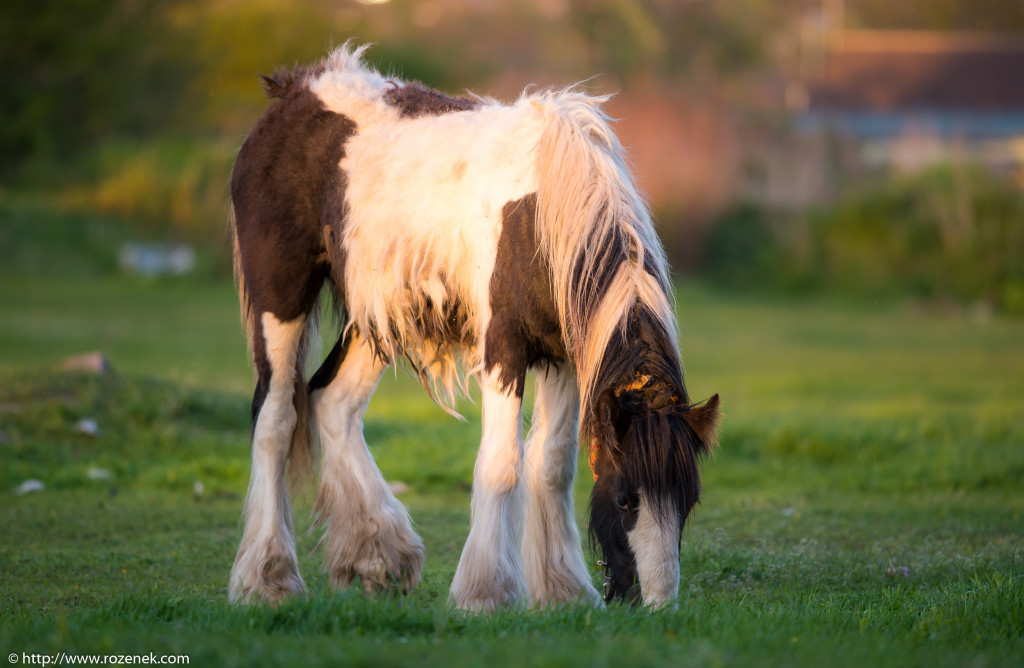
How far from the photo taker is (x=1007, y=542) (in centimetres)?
559

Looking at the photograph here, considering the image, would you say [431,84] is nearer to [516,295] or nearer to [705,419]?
[516,295]

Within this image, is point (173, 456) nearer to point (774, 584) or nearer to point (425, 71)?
point (774, 584)

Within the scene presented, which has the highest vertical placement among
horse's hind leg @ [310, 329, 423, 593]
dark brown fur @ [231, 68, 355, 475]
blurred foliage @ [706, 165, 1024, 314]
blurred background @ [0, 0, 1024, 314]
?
blurred background @ [0, 0, 1024, 314]

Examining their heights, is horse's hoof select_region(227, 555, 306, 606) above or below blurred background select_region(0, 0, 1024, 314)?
below

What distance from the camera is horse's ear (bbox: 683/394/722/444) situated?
3732mm

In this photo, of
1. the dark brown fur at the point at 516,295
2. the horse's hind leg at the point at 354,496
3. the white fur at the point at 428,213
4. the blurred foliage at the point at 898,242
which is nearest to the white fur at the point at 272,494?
the horse's hind leg at the point at 354,496

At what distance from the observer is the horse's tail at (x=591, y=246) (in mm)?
3949

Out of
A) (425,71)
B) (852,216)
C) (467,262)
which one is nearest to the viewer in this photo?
(467,262)

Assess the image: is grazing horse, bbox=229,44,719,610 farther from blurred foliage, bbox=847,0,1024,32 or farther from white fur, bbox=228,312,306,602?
blurred foliage, bbox=847,0,1024,32

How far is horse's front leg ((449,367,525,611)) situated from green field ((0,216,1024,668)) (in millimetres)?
239

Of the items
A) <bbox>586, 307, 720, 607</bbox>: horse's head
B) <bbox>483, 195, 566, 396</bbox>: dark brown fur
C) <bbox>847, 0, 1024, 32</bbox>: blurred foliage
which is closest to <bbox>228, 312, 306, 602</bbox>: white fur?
<bbox>483, 195, 566, 396</bbox>: dark brown fur

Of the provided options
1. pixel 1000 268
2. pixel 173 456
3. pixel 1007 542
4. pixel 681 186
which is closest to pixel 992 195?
pixel 1000 268

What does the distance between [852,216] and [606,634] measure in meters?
17.6

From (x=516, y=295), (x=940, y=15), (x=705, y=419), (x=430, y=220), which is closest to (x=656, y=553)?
(x=705, y=419)
